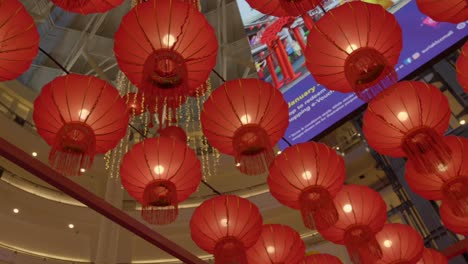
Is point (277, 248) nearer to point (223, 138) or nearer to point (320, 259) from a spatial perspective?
point (320, 259)

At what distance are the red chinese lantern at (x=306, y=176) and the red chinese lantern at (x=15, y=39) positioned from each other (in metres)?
1.69

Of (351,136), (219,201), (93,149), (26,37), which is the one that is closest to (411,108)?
(219,201)

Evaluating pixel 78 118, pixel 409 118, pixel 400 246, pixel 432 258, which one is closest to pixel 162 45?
pixel 78 118

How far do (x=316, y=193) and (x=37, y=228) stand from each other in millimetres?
8595

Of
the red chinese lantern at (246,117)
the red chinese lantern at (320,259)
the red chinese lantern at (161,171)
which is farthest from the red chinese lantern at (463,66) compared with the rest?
the red chinese lantern at (161,171)

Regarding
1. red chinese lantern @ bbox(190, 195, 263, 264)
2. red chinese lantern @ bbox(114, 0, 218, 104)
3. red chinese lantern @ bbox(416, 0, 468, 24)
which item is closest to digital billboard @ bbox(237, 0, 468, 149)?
red chinese lantern @ bbox(416, 0, 468, 24)

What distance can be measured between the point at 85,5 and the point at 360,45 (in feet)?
5.53

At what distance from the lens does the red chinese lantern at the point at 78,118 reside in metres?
2.71

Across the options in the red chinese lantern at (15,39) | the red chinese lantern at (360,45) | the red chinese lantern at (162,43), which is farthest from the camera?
the red chinese lantern at (360,45)

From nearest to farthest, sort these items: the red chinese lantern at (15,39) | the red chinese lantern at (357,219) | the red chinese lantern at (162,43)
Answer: the red chinese lantern at (15,39)
the red chinese lantern at (162,43)
the red chinese lantern at (357,219)

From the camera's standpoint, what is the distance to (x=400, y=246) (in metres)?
3.87

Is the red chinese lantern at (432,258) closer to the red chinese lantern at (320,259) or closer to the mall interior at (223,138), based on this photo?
the mall interior at (223,138)

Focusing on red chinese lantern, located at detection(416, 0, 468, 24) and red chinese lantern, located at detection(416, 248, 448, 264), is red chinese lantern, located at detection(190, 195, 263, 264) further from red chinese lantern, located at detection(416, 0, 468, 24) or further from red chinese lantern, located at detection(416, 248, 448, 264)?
red chinese lantern, located at detection(416, 0, 468, 24)

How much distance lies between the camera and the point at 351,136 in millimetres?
8859
